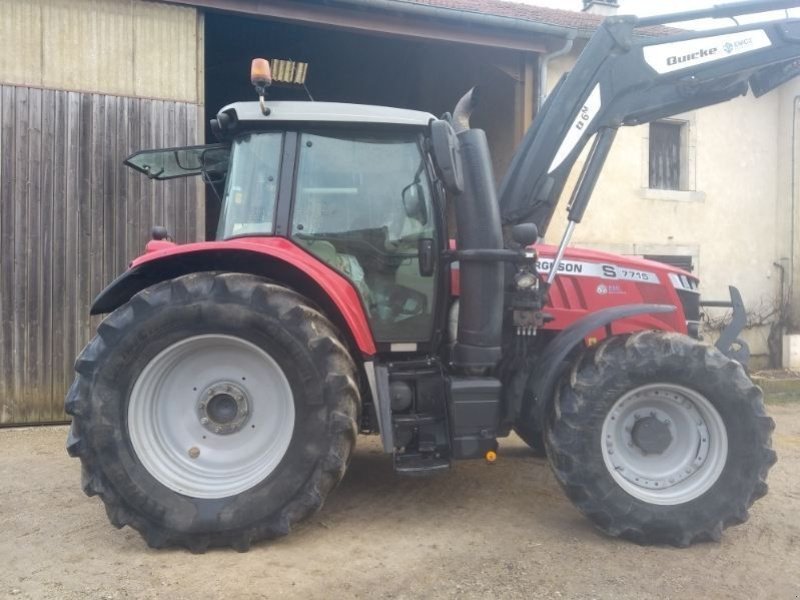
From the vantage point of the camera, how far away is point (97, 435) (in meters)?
3.43

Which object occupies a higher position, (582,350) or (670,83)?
(670,83)

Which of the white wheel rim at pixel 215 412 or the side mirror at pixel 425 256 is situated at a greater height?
the side mirror at pixel 425 256

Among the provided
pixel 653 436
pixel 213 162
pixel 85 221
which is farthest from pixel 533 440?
pixel 85 221

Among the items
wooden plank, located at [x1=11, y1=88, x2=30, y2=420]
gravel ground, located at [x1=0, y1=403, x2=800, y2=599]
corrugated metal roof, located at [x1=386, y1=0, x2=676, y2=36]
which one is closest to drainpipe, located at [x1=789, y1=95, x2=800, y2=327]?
corrugated metal roof, located at [x1=386, y1=0, x2=676, y2=36]

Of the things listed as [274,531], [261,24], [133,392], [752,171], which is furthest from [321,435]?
[752,171]

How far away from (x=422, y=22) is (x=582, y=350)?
536 cm

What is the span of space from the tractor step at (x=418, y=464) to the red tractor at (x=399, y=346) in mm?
17

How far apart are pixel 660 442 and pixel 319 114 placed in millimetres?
2570

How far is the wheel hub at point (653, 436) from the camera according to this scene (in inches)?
147

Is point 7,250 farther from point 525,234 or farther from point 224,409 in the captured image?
point 525,234

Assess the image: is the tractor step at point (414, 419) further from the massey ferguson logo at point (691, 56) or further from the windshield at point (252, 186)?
the massey ferguson logo at point (691, 56)

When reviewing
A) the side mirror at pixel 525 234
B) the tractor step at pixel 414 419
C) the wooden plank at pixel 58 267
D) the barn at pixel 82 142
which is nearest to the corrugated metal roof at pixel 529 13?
the barn at pixel 82 142

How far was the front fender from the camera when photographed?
3604 millimetres

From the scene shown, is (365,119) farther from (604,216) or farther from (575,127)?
(604,216)
